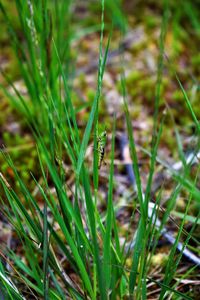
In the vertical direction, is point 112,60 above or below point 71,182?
above

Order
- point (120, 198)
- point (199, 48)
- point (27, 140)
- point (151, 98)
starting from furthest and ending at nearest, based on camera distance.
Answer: point (199, 48)
point (151, 98)
point (27, 140)
point (120, 198)

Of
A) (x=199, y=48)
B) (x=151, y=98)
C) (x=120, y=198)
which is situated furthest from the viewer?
(x=199, y=48)

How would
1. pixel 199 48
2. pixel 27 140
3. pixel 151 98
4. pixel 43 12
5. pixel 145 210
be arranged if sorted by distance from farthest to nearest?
pixel 199 48 < pixel 151 98 < pixel 27 140 < pixel 43 12 < pixel 145 210

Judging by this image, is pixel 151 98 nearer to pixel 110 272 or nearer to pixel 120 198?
pixel 120 198

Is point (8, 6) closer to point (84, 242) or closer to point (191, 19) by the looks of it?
point (191, 19)

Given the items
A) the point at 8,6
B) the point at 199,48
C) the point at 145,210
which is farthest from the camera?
the point at 8,6

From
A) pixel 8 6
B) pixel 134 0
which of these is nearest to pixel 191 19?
pixel 134 0

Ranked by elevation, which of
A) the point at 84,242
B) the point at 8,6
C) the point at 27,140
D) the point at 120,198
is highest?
the point at 8,6

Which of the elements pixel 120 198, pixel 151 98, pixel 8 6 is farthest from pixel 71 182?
pixel 8 6

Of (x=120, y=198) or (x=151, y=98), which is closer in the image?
(x=120, y=198)
